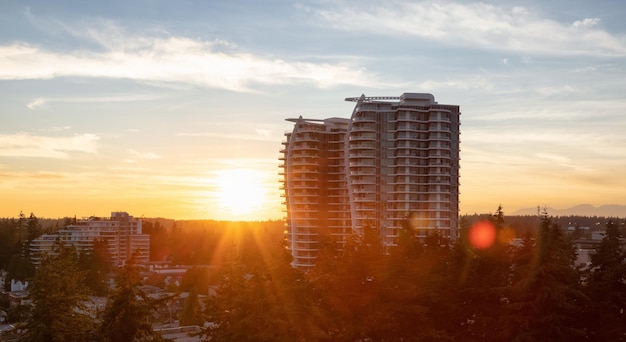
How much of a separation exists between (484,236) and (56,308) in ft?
48.9

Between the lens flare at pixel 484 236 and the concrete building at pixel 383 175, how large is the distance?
114 ft

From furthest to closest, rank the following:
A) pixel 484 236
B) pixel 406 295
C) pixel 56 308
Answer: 1. pixel 484 236
2. pixel 406 295
3. pixel 56 308

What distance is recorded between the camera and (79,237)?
9388 centimetres

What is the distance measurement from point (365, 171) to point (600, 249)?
42.7 meters

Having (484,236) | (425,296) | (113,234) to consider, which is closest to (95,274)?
(113,234)

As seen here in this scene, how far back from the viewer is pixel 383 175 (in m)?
65.1

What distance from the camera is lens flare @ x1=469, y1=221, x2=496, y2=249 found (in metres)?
23.6

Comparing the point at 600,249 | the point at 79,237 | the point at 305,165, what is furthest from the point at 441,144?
the point at 79,237

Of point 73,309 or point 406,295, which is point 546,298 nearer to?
point 406,295

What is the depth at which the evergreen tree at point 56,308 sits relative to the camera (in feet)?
53.2

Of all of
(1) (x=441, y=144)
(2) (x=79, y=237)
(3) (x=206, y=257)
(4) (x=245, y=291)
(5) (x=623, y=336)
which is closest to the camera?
(4) (x=245, y=291)

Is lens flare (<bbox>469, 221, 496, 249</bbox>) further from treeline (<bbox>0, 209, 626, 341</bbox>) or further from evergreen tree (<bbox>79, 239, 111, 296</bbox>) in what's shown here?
evergreen tree (<bbox>79, 239, 111, 296</bbox>)

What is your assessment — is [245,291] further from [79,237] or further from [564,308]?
[79,237]

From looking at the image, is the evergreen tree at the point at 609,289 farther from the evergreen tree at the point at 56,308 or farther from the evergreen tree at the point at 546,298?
the evergreen tree at the point at 56,308
